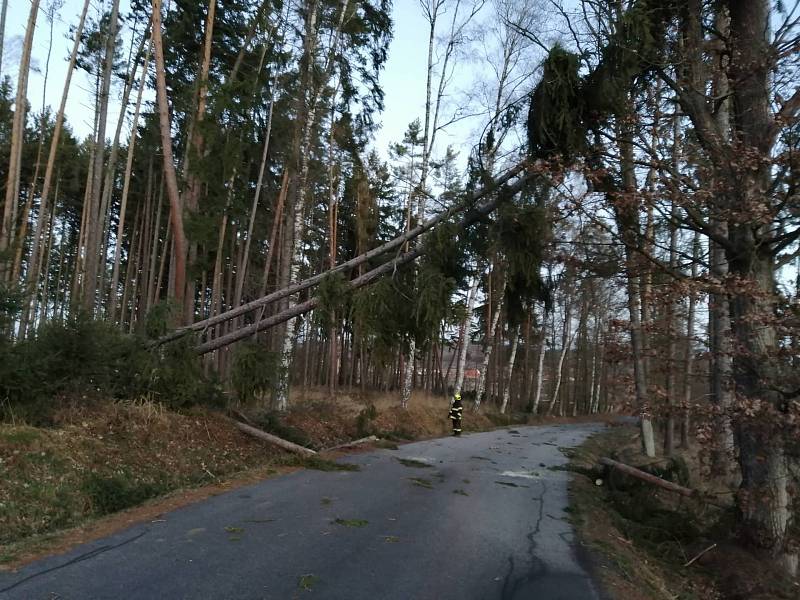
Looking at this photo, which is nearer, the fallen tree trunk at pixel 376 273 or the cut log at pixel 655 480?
the cut log at pixel 655 480

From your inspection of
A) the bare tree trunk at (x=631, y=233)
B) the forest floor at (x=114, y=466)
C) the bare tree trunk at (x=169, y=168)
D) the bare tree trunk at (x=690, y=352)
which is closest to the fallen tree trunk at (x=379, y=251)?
the bare tree trunk at (x=631, y=233)

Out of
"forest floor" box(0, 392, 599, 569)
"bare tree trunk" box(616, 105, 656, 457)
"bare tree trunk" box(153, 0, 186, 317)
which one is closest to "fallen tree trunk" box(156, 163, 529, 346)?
"bare tree trunk" box(616, 105, 656, 457)

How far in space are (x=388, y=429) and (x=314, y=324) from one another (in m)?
8.82

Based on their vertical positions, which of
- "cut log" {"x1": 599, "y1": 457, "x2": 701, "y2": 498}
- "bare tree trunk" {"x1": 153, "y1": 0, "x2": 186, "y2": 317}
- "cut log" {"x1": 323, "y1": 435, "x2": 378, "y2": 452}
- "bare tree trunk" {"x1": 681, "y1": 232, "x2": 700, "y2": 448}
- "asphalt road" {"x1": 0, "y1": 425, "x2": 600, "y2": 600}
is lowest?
"cut log" {"x1": 323, "y1": 435, "x2": 378, "y2": 452}

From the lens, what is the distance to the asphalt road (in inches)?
182

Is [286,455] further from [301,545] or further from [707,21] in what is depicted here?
[707,21]

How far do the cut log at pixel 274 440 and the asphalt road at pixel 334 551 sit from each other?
1902 mm

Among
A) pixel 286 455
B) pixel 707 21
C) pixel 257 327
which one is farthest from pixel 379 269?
pixel 707 21

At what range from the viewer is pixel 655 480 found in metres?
9.66

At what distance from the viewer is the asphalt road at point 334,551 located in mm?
4625

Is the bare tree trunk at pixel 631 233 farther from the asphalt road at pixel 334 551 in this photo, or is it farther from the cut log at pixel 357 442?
the cut log at pixel 357 442

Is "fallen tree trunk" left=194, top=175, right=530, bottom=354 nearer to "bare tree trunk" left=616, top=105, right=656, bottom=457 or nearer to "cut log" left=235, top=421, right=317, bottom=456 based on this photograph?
"bare tree trunk" left=616, top=105, right=656, bottom=457

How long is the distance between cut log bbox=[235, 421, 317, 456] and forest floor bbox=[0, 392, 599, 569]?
0.50 ft

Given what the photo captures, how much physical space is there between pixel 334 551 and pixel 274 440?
6.40 m
